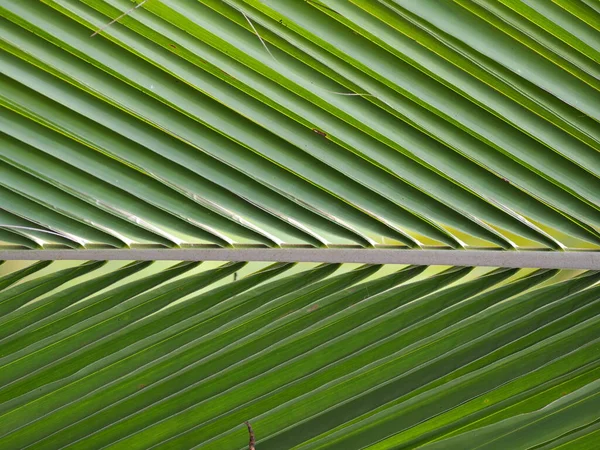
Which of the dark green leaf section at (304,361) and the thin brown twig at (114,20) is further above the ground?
the thin brown twig at (114,20)

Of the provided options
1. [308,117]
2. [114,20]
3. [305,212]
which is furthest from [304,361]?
[114,20]

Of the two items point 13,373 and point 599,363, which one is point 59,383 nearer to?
point 13,373

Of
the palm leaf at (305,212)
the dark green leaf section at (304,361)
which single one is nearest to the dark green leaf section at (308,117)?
the palm leaf at (305,212)

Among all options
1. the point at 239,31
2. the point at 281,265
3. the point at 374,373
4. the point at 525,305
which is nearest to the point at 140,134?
the point at 239,31

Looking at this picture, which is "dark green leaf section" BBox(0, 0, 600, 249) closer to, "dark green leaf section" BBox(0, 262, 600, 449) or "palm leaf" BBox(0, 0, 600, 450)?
"palm leaf" BBox(0, 0, 600, 450)

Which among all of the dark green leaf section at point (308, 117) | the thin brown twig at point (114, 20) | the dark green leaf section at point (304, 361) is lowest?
the dark green leaf section at point (304, 361)

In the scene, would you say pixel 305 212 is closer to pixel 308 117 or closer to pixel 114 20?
pixel 308 117

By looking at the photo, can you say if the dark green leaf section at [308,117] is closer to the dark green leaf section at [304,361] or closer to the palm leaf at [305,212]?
the palm leaf at [305,212]

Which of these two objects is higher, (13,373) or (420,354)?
(13,373)
